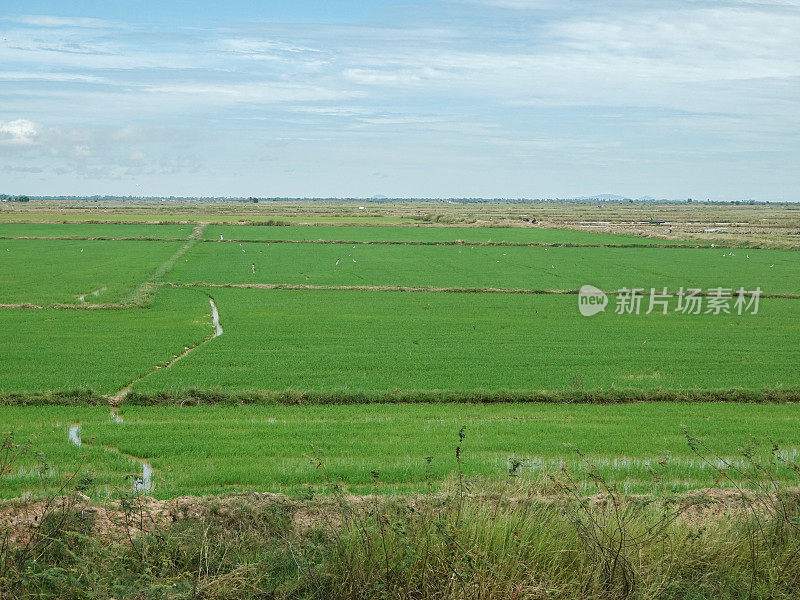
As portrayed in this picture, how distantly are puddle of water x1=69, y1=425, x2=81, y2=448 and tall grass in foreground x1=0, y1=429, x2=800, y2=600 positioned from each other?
446cm

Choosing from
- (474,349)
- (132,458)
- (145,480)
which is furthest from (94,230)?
(145,480)

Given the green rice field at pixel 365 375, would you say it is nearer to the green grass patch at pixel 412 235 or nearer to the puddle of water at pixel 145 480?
the puddle of water at pixel 145 480

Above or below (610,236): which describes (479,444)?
below

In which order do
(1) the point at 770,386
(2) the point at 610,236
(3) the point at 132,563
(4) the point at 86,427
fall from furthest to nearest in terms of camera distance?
(2) the point at 610,236 < (1) the point at 770,386 < (4) the point at 86,427 < (3) the point at 132,563

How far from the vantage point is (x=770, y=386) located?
15.8 metres

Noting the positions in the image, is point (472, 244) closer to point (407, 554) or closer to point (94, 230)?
point (94, 230)

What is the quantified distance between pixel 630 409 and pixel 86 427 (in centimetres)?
1156

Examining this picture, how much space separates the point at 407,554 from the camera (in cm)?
593

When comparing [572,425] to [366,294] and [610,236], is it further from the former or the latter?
[610,236]

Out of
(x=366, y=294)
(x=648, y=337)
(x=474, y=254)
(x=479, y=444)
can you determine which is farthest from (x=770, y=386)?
(x=474, y=254)

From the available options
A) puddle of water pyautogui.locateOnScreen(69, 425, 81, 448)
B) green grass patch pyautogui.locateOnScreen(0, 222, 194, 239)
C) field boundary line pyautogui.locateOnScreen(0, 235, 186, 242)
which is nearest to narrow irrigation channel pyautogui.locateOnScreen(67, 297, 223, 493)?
puddle of water pyautogui.locateOnScreen(69, 425, 81, 448)
